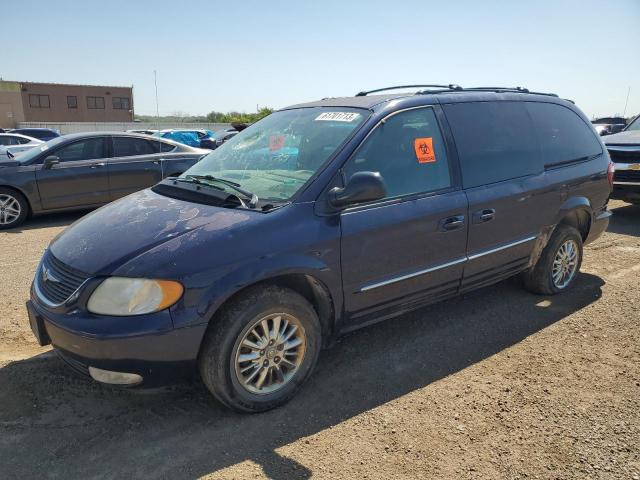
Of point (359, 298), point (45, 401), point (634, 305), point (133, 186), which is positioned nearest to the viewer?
point (45, 401)

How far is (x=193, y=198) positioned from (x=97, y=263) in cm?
80

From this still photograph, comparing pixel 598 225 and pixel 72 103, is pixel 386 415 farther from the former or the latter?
pixel 72 103

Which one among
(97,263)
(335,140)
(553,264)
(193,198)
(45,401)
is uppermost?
Result: (335,140)

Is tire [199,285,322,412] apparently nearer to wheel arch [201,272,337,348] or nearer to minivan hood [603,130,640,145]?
wheel arch [201,272,337,348]

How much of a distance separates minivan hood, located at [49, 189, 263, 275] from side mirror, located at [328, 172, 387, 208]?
506mm

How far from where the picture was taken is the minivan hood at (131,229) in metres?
2.71

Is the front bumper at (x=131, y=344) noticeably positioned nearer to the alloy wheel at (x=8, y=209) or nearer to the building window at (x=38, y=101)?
the alloy wheel at (x=8, y=209)

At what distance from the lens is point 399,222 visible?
3297mm

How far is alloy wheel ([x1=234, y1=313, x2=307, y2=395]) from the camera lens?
2.81 meters

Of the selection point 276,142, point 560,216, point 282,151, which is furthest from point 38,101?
point 560,216

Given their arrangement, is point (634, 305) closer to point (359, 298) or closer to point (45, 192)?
point (359, 298)

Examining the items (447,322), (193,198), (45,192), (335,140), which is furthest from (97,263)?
(45,192)

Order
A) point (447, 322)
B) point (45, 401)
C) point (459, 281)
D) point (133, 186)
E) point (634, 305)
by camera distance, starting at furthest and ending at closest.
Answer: point (133, 186) → point (634, 305) → point (447, 322) → point (459, 281) → point (45, 401)

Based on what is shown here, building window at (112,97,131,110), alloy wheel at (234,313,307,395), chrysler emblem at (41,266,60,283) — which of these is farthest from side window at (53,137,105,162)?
building window at (112,97,131,110)
